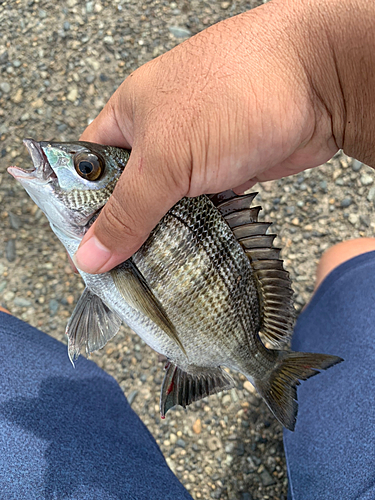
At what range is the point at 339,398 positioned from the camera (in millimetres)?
1783

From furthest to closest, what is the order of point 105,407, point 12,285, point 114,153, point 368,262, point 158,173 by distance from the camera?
point 12,285 → point 368,262 → point 105,407 → point 114,153 → point 158,173

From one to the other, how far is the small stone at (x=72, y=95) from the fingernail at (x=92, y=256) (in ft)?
5.89

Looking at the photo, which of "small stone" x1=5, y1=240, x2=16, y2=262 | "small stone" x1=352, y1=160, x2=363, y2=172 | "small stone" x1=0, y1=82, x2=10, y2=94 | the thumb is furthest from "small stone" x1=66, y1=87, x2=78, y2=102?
"small stone" x1=352, y1=160, x2=363, y2=172

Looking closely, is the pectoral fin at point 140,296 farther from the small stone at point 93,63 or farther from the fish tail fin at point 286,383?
the small stone at point 93,63

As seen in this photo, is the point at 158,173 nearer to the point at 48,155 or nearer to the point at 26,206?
the point at 48,155

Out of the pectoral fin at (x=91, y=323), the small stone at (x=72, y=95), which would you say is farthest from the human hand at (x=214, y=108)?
the small stone at (x=72, y=95)

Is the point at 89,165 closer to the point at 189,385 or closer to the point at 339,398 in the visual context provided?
the point at 189,385

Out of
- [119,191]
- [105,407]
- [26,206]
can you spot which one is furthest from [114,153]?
[26,206]

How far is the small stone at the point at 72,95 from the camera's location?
8.69 feet

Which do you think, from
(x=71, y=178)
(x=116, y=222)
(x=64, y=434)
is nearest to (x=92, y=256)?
(x=116, y=222)

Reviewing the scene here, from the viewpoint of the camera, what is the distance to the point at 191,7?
276 cm

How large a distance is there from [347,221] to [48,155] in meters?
2.04

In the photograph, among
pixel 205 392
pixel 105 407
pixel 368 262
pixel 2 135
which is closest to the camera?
pixel 205 392

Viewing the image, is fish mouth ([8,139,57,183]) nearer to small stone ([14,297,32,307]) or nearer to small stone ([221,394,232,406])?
small stone ([14,297,32,307])
